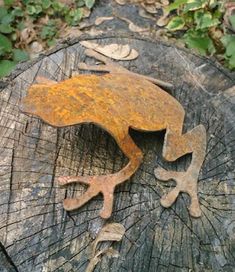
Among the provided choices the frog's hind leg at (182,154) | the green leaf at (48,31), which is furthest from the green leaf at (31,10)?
the frog's hind leg at (182,154)

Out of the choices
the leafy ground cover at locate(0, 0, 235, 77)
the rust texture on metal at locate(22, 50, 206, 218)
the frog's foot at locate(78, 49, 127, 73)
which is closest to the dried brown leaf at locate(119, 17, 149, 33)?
the leafy ground cover at locate(0, 0, 235, 77)

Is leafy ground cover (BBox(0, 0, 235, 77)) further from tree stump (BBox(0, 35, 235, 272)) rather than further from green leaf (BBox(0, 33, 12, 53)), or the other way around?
tree stump (BBox(0, 35, 235, 272))

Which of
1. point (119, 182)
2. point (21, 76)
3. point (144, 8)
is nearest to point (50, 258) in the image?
point (119, 182)

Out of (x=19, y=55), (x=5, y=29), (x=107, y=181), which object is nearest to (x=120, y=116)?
(x=107, y=181)

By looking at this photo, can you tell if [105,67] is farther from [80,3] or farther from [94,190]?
[80,3]

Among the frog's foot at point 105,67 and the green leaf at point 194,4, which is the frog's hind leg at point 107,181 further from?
the green leaf at point 194,4
